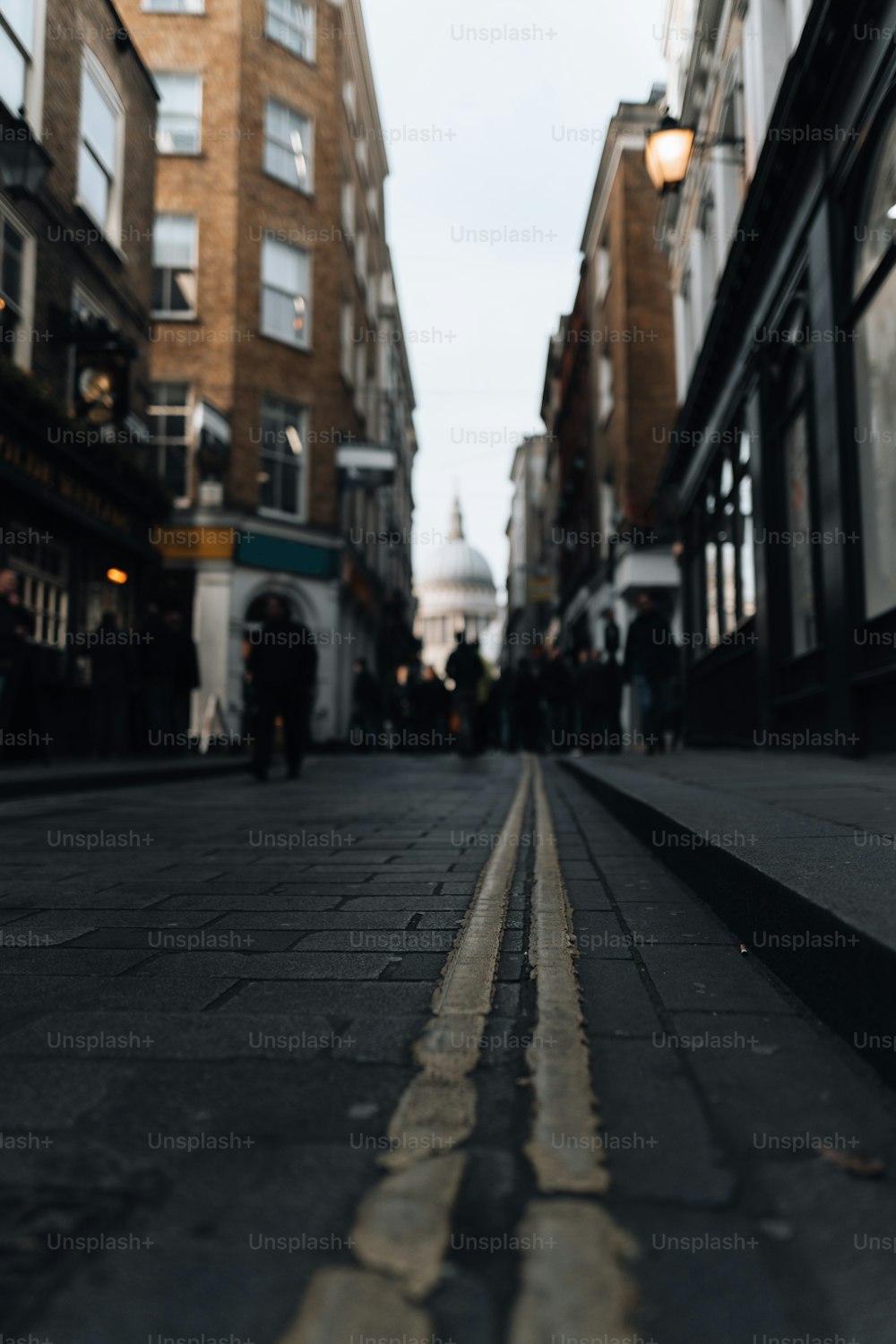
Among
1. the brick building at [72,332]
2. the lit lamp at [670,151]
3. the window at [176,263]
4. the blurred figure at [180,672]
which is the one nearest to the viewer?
the lit lamp at [670,151]

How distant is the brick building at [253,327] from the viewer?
24.0m

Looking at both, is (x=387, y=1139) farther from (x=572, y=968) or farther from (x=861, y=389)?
(x=861, y=389)

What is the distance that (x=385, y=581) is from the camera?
40125 millimetres

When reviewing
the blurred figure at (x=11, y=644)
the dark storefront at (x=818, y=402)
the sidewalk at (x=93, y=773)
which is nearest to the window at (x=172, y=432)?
the sidewalk at (x=93, y=773)

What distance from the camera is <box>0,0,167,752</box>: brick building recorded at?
13.3 m

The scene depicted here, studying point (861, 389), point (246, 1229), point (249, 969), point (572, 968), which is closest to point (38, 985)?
point (249, 969)

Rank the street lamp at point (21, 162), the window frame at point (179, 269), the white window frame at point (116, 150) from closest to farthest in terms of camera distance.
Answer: the street lamp at point (21, 162)
the white window frame at point (116, 150)
the window frame at point (179, 269)

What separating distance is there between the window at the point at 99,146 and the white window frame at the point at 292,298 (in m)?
8.03

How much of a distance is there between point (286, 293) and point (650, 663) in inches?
647

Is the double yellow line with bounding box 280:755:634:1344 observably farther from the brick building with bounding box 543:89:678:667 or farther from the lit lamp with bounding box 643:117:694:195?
the brick building with bounding box 543:89:678:667

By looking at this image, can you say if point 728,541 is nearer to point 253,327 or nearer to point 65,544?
point 65,544

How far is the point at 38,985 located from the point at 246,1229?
A: 1.54 meters

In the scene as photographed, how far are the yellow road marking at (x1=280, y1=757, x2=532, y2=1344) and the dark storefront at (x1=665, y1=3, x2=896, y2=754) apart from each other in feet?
22.9

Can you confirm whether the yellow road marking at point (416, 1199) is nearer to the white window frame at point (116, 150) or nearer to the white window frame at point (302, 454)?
the white window frame at point (116, 150)
